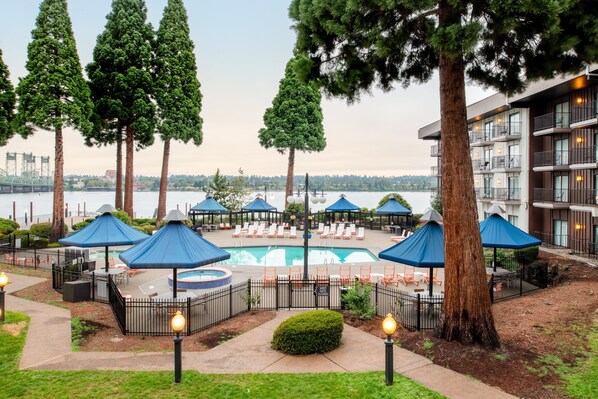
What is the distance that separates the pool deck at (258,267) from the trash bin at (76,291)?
1.76 meters

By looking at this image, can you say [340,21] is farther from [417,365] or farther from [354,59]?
[417,365]

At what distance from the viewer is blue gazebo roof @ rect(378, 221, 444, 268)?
11461mm

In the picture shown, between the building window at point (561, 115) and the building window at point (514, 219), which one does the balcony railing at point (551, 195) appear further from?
the building window at point (561, 115)

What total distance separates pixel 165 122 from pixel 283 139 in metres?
12.4

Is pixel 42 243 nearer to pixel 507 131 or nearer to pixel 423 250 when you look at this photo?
pixel 423 250

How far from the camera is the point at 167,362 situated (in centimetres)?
854

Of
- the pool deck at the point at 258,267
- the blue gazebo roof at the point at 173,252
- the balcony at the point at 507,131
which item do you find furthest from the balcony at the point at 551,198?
the blue gazebo roof at the point at 173,252

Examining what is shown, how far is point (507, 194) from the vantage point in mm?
31250

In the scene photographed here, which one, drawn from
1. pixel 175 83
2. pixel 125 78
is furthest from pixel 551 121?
pixel 125 78

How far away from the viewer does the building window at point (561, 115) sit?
25.1 metres

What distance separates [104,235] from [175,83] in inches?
867

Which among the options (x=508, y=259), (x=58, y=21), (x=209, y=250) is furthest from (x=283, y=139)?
(x=209, y=250)

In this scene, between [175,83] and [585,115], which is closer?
[585,115]

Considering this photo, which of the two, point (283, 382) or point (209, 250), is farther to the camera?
point (209, 250)
